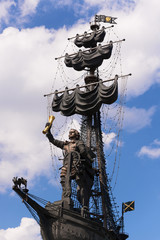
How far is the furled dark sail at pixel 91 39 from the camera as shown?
27141 mm

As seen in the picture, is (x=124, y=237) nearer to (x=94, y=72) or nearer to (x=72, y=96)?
(x=72, y=96)

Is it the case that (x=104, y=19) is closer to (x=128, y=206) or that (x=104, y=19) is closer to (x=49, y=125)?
(x=49, y=125)

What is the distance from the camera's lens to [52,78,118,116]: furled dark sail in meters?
23.1

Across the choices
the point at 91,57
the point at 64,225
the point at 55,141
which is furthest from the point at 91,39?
the point at 64,225

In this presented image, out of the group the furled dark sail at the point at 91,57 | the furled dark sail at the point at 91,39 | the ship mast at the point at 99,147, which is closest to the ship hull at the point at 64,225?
the ship mast at the point at 99,147

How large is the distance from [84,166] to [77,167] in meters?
0.70

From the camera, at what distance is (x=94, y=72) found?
86.2ft

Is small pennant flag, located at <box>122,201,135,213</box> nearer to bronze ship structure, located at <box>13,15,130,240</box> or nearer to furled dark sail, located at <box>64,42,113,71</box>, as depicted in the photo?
bronze ship structure, located at <box>13,15,130,240</box>

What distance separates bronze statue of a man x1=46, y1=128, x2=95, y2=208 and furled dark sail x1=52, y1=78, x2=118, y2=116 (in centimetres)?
349

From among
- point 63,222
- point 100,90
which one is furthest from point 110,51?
point 63,222

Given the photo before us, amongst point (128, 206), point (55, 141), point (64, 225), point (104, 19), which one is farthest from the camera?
point (104, 19)

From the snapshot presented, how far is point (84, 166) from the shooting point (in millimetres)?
19312

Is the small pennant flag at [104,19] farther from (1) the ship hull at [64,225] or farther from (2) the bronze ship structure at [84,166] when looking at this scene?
(1) the ship hull at [64,225]

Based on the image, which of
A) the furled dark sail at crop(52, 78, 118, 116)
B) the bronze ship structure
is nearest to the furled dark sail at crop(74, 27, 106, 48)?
the bronze ship structure
